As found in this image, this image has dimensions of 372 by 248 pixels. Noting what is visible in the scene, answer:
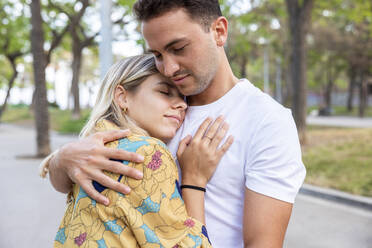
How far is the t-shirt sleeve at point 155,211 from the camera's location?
1525mm

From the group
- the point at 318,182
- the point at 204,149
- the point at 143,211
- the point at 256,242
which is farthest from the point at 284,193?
the point at 318,182

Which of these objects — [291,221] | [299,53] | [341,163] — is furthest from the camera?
[299,53]

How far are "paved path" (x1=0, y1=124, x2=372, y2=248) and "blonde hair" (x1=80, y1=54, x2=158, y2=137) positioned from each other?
11.4 feet

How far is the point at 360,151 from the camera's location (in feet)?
34.7

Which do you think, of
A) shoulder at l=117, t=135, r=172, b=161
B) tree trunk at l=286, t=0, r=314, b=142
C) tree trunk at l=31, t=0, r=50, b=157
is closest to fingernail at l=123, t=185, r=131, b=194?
shoulder at l=117, t=135, r=172, b=161

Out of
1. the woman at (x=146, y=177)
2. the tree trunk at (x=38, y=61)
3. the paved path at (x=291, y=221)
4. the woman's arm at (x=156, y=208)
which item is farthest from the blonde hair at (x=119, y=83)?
the tree trunk at (x=38, y=61)

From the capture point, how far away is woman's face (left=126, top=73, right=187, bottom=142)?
6.42 feet

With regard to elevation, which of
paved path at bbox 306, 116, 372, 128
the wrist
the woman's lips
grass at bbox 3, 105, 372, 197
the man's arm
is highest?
the woman's lips

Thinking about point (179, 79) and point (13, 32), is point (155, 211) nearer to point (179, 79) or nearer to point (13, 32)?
point (179, 79)

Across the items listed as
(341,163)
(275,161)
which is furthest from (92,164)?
(341,163)

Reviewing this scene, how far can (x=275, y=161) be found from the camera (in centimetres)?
166

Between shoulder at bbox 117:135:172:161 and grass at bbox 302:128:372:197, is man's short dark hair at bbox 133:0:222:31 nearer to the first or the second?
shoulder at bbox 117:135:172:161

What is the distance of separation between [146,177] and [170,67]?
0.58 metres

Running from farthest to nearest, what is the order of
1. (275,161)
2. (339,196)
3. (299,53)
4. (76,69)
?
(76,69)
(299,53)
(339,196)
(275,161)
